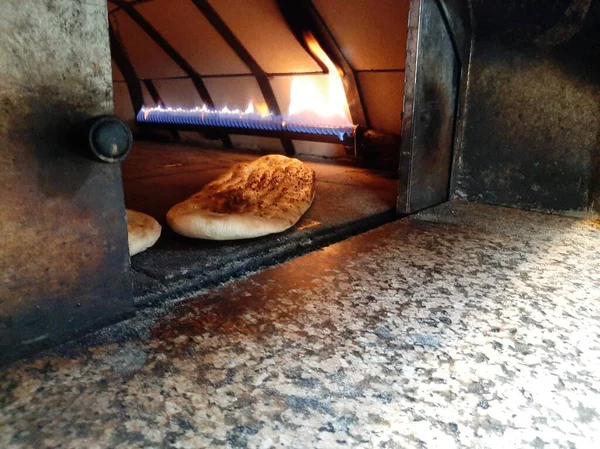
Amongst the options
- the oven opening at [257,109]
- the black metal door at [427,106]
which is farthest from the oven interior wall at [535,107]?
the oven opening at [257,109]

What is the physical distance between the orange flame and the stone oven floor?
9.68 feet

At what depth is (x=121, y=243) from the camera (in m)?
1.31

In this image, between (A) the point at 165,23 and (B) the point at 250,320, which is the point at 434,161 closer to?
(B) the point at 250,320

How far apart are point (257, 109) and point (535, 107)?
338 cm

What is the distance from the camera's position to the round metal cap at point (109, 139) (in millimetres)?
1113

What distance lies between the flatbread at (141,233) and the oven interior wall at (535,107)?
2068mm

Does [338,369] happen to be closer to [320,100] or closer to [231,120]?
[320,100]

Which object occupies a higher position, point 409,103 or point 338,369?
point 409,103

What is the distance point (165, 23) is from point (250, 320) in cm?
470

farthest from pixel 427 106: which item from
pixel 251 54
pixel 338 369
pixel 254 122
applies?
pixel 254 122

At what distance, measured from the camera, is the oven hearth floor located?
1.69 m

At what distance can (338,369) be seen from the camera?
1.14m

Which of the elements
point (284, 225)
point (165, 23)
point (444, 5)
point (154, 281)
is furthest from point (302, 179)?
point (165, 23)

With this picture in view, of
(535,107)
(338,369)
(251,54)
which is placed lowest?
(338,369)
